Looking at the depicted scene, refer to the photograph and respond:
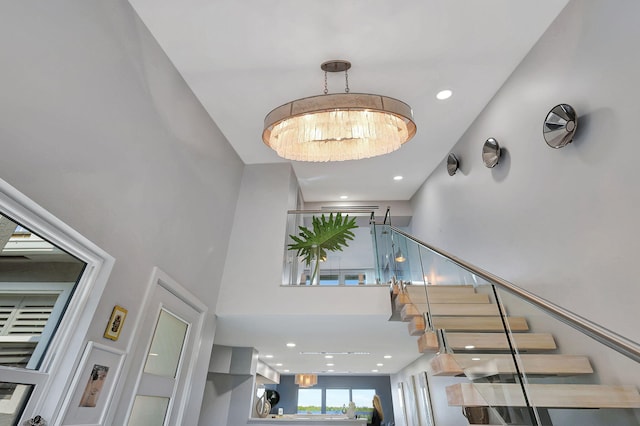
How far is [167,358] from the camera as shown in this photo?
2.96m

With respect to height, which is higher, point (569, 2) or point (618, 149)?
point (569, 2)

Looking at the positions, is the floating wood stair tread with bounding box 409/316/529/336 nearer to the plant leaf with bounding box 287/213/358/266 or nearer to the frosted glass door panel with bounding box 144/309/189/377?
the plant leaf with bounding box 287/213/358/266

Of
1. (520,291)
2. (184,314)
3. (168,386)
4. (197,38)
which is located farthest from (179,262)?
(520,291)

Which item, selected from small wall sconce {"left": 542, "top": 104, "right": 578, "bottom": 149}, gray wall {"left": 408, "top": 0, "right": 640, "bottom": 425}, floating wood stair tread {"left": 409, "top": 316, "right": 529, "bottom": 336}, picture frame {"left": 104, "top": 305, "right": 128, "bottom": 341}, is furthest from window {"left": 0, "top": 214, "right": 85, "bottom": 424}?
small wall sconce {"left": 542, "top": 104, "right": 578, "bottom": 149}

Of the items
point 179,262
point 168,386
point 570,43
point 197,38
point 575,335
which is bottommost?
point 168,386

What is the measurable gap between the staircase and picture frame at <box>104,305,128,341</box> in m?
Result: 2.30

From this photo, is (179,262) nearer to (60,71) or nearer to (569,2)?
(60,71)

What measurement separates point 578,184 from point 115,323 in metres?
3.48

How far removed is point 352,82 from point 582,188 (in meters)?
2.19

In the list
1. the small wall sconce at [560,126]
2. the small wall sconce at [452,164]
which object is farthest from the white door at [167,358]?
the small wall sconce at [452,164]

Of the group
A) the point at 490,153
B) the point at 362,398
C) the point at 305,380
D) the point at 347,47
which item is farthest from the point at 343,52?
the point at 362,398

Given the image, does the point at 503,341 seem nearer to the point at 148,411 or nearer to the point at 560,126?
the point at 560,126

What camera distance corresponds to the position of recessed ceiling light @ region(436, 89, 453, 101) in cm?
355

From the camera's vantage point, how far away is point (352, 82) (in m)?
3.36
